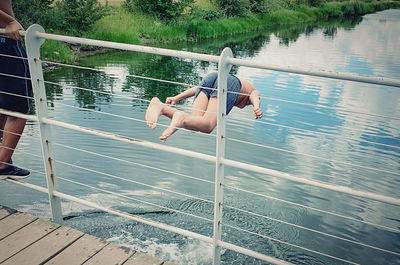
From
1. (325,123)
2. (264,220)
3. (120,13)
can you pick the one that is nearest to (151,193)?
(264,220)

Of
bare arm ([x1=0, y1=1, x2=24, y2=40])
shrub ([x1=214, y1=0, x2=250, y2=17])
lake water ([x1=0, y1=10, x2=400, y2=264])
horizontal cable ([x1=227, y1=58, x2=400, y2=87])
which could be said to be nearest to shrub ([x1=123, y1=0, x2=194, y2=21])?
shrub ([x1=214, y1=0, x2=250, y2=17])

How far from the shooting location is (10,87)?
226 cm

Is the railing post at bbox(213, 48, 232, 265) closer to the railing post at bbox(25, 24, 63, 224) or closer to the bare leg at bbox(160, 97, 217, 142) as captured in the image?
the bare leg at bbox(160, 97, 217, 142)

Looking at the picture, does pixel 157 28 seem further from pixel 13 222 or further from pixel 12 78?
pixel 13 222

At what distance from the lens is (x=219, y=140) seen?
5.34 feet

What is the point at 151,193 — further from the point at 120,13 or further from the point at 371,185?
the point at 120,13

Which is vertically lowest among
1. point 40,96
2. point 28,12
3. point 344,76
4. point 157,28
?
point 157,28

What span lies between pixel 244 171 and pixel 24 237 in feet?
10.5

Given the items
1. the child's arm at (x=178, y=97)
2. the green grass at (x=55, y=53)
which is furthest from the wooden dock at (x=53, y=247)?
the green grass at (x=55, y=53)

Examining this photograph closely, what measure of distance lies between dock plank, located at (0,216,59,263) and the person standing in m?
0.42

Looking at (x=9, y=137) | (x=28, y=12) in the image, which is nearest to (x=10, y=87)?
(x=9, y=137)

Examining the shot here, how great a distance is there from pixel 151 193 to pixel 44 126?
7.09 ft

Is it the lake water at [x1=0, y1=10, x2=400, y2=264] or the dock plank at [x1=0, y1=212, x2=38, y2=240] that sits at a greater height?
the dock plank at [x1=0, y1=212, x2=38, y2=240]

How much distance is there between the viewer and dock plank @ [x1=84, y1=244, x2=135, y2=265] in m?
1.83
